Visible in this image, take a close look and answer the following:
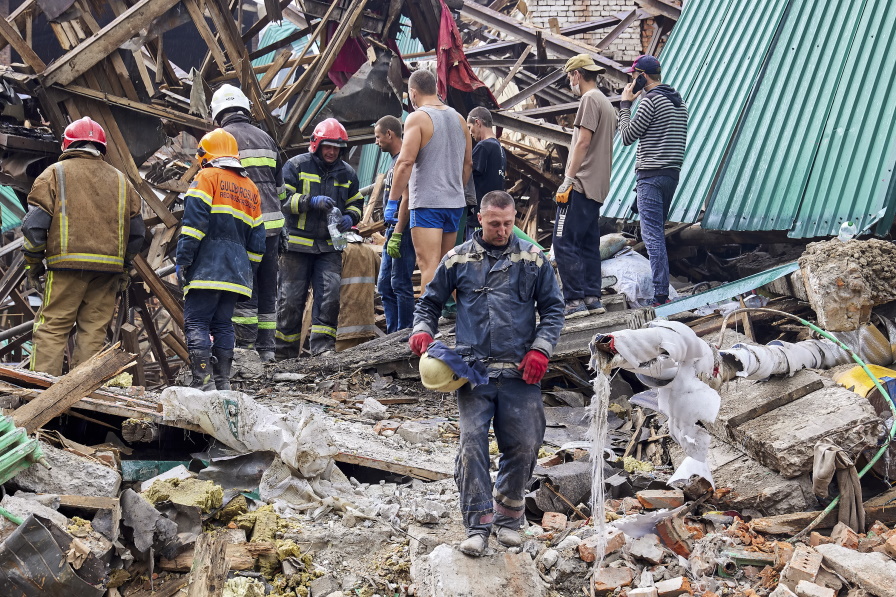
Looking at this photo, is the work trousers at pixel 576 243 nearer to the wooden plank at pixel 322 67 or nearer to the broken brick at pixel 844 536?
the broken brick at pixel 844 536

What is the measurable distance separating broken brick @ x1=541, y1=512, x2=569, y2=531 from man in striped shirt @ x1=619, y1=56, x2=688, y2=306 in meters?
2.88

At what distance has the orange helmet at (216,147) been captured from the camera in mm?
6047

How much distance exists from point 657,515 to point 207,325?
352 cm

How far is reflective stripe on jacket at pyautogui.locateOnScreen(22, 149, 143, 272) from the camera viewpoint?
592cm

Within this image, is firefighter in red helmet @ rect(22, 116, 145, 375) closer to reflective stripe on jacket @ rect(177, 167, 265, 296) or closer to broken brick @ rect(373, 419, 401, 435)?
reflective stripe on jacket @ rect(177, 167, 265, 296)

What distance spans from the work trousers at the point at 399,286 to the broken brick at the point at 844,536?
364 cm

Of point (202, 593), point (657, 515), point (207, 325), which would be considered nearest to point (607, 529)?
point (657, 515)

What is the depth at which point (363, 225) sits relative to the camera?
9.84m

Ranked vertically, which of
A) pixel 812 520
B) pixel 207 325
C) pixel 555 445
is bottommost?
pixel 555 445

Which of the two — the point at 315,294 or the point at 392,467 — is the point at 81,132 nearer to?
the point at 315,294

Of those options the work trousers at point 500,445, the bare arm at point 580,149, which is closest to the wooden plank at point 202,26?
the bare arm at point 580,149

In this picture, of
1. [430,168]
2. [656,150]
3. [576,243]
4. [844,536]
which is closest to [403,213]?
[430,168]

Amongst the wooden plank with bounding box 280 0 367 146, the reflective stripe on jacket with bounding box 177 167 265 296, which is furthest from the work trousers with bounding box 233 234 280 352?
the wooden plank with bounding box 280 0 367 146

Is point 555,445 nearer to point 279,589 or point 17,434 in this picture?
point 279,589
